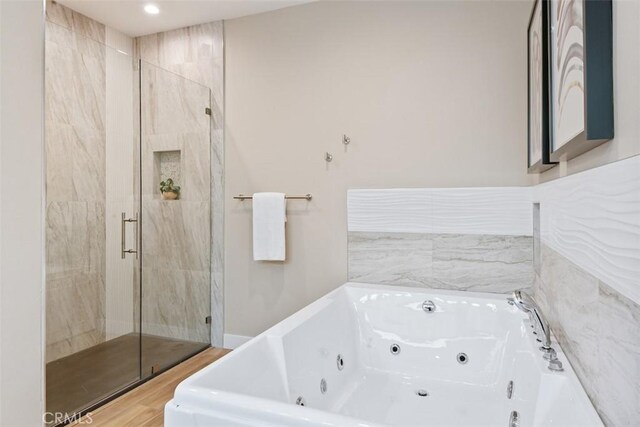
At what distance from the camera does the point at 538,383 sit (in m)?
1.33

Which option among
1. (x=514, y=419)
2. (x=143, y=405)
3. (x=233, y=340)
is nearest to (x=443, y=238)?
(x=514, y=419)

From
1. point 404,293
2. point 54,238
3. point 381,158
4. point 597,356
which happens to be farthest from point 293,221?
point 597,356

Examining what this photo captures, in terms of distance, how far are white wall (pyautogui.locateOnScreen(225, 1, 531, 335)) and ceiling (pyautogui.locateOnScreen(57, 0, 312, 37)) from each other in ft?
0.36

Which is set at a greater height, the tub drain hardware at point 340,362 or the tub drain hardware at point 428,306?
the tub drain hardware at point 428,306

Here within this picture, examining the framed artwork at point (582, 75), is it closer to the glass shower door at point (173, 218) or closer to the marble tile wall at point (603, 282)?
the marble tile wall at point (603, 282)

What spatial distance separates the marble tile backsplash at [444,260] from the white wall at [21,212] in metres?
1.84

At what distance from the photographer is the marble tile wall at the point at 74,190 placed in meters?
2.24

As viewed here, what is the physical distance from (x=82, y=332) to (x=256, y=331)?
1185mm

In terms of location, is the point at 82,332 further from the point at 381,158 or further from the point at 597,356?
the point at 597,356

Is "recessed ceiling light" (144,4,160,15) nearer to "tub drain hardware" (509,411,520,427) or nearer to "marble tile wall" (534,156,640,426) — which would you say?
"marble tile wall" (534,156,640,426)

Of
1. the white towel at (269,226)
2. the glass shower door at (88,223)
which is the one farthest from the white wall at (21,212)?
the white towel at (269,226)

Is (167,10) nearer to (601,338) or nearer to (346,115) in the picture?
(346,115)

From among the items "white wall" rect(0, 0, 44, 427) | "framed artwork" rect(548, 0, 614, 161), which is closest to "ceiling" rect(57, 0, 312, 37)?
"white wall" rect(0, 0, 44, 427)

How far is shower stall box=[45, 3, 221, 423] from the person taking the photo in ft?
7.49
